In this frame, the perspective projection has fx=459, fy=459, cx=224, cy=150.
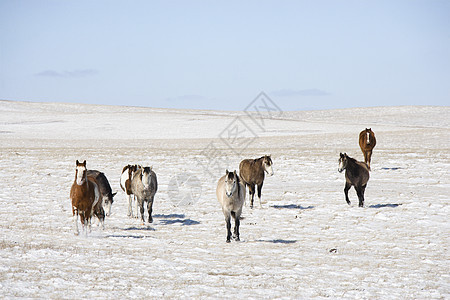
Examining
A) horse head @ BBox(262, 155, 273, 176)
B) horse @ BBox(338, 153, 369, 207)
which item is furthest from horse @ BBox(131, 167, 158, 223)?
horse @ BBox(338, 153, 369, 207)

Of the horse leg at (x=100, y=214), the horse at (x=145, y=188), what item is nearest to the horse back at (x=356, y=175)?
the horse at (x=145, y=188)

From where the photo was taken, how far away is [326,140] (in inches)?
1571

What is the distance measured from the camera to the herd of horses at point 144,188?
36.8 feet

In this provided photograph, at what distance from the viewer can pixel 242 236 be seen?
39.9ft

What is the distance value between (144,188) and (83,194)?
2.55m

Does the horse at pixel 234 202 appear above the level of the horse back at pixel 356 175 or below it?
below

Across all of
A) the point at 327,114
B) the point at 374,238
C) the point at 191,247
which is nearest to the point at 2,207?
the point at 191,247

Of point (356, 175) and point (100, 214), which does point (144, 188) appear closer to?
point (100, 214)

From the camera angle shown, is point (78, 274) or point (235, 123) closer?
point (78, 274)

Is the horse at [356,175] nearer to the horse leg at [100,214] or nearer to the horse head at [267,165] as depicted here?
the horse head at [267,165]

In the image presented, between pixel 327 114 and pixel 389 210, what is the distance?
245 ft

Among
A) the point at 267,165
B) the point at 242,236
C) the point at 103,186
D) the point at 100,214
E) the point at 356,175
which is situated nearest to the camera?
the point at 242,236

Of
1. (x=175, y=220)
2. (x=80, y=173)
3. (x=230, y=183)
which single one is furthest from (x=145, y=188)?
(x=230, y=183)

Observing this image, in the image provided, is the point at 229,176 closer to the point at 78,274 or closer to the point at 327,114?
the point at 78,274
